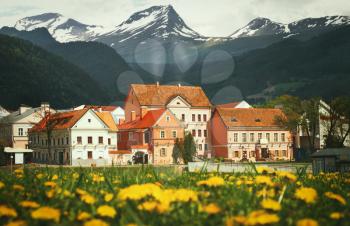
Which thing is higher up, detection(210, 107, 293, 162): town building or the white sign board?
detection(210, 107, 293, 162): town building

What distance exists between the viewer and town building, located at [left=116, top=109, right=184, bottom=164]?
80125mm

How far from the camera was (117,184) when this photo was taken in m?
8.16

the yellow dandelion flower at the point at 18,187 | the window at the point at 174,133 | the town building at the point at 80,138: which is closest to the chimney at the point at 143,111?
the town building at the point at 80,138

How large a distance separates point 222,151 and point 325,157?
66.1 m

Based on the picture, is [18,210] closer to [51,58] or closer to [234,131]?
[234,131]

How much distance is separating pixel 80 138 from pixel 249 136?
97.7ft

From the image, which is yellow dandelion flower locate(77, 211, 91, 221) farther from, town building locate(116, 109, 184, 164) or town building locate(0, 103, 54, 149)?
town building locate(0, 103, 54, 149)

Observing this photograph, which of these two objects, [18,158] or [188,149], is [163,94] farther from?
[18,158]

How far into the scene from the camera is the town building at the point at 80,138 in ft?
260

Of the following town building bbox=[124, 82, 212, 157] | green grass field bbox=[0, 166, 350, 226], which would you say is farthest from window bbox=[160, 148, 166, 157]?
green grass field bbox=[0, 166, 350, 226]

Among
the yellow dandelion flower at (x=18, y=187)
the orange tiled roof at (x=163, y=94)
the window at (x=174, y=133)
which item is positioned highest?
the orange tiled roof at (x=163, y=94)

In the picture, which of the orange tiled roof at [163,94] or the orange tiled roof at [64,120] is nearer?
the orange tiled roof at [64,120]

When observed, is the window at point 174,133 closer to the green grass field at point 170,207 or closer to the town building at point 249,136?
the town building at point 249,136

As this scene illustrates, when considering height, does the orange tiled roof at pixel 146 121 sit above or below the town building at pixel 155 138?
above
